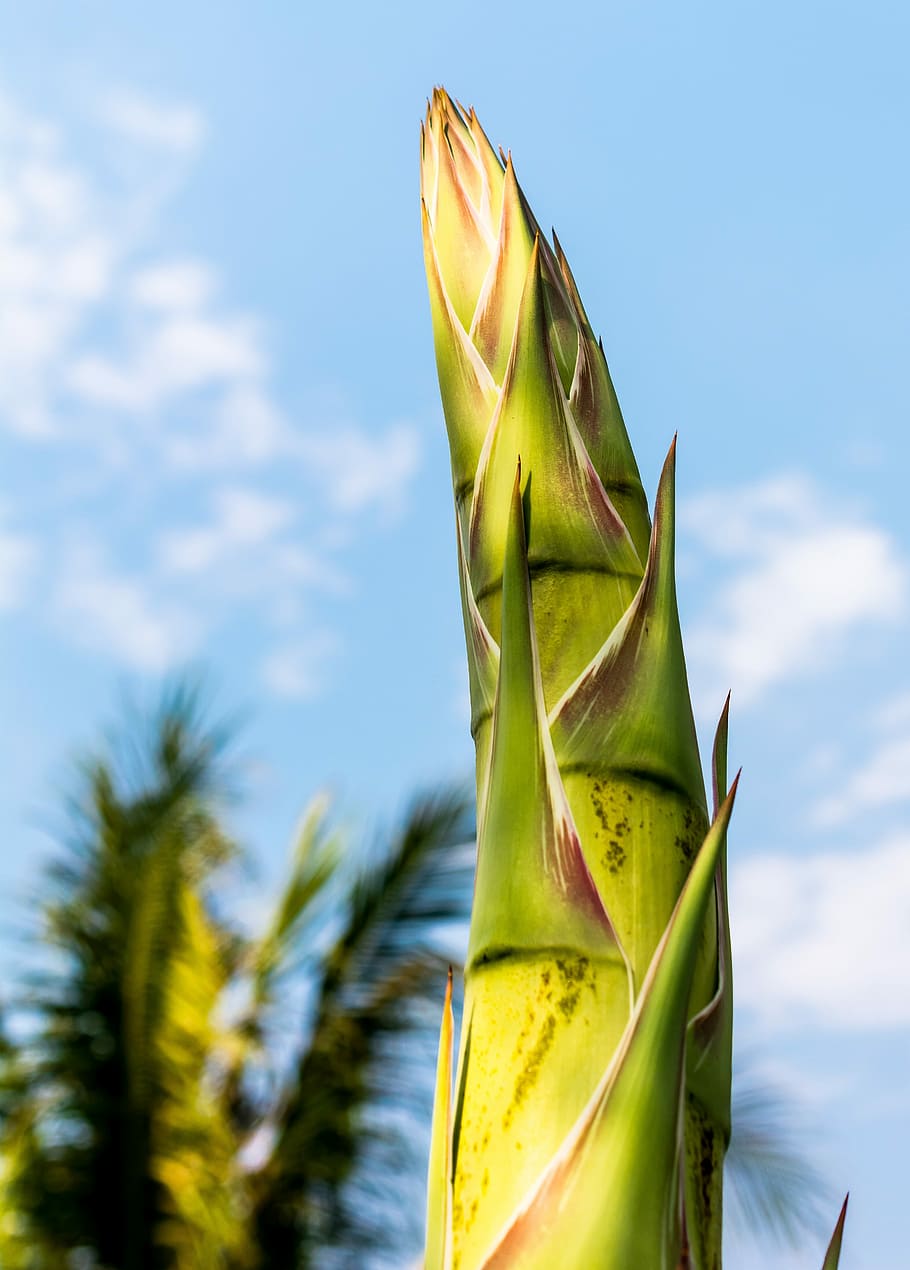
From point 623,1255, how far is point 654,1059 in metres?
0.10

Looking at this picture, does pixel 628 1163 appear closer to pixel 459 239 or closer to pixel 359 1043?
pixel 459 239

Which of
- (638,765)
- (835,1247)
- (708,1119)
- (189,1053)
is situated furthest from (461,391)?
(189,1053)

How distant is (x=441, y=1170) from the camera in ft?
2.51

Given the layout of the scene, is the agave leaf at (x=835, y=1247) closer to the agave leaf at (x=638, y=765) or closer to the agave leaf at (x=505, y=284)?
the agave leaf at (x=638, y=765)

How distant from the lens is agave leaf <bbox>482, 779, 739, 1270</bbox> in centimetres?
65

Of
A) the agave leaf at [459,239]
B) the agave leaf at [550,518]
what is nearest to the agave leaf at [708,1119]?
the agave leaf at [550,518]

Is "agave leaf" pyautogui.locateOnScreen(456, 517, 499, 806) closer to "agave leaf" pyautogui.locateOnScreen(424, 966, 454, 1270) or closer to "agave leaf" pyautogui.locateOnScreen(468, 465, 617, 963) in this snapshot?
"agave leaf" pyautogui.locateOnScreen(468, 465, 617, 963)

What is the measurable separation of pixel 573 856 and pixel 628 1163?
186mm

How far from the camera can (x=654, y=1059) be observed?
68 centimetres

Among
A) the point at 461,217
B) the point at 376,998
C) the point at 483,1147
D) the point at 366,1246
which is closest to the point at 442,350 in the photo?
the point at 461,217

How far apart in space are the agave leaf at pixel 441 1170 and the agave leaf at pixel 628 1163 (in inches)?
2.4

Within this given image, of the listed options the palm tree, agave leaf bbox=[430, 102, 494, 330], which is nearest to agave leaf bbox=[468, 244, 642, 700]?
agave leaf bbox=[430, 102, 494, 330]

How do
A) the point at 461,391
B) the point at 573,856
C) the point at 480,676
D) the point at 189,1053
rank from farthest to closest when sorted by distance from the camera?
the point at 189,1053 < the point at 461,391 < the point at 480,676 < the point at 573,856

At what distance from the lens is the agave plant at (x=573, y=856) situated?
0.68m
